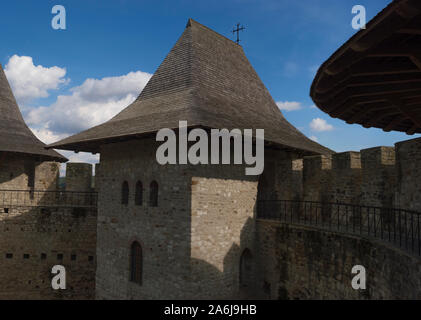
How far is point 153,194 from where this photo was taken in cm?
1062

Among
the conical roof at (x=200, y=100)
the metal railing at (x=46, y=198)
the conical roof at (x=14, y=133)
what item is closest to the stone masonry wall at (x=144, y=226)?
the conical roof at (x=200, y=100)

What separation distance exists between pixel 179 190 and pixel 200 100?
3.01 metres

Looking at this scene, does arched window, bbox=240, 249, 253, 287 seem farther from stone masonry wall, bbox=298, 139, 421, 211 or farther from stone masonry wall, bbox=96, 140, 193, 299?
stone masonry wall, bbox=298, 139, 421, 211

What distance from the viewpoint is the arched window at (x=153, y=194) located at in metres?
10.5

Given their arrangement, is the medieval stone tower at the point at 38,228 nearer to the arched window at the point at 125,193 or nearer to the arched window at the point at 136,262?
the arched window at the point at 125,193

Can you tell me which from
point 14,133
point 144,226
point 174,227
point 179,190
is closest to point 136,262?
point 144,226

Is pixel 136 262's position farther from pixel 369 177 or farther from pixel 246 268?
pixel 369 177

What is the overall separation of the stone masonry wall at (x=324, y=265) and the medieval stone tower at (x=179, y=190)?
0.76 metres

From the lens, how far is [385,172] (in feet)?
34.1

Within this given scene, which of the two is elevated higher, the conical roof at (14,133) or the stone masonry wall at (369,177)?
the conical roof at (14,133)

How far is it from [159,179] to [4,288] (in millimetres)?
8845
